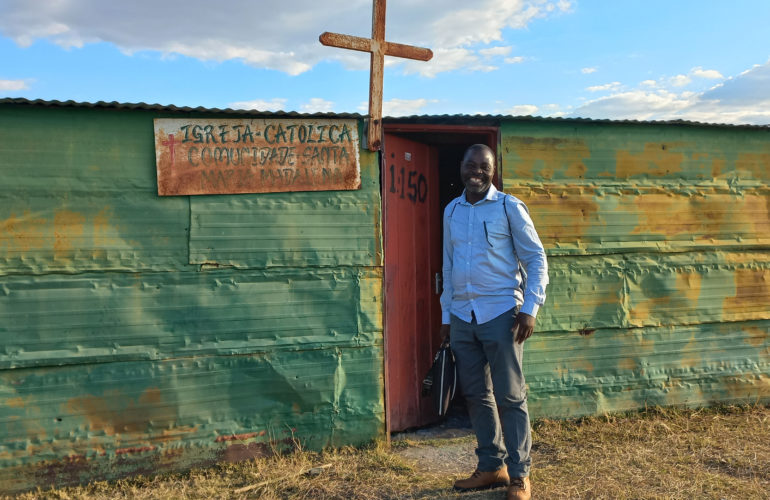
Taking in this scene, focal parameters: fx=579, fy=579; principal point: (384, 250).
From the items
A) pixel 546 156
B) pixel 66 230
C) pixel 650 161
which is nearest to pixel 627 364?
pixel 650 161

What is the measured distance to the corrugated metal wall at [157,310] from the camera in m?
4.01

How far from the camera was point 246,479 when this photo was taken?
411cm

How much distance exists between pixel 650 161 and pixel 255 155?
3544 millimetres

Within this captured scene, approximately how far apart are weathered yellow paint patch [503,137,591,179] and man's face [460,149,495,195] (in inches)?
57.2

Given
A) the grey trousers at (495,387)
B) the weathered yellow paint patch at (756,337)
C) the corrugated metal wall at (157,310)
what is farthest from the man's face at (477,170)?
the weathered yellow paint patch at (756,337)

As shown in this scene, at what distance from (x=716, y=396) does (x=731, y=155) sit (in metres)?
2.28

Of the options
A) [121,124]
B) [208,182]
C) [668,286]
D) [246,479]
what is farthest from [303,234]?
[668,286]

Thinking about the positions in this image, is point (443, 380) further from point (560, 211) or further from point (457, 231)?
point (560, 211)

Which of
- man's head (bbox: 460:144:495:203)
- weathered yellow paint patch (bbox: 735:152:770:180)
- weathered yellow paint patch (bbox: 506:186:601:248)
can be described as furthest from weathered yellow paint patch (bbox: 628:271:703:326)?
man's head (bbox: 460:144:495:203)

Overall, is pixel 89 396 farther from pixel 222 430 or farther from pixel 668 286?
pixel 668 286

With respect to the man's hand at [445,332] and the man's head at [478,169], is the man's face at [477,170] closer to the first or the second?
the man's head at [478,169]

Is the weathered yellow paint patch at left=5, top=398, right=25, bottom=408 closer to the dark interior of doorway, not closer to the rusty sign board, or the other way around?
the rusty sign board

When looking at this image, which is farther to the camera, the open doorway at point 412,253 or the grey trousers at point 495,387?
the open doorway at point 412,253

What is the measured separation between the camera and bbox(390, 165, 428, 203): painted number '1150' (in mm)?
5062
